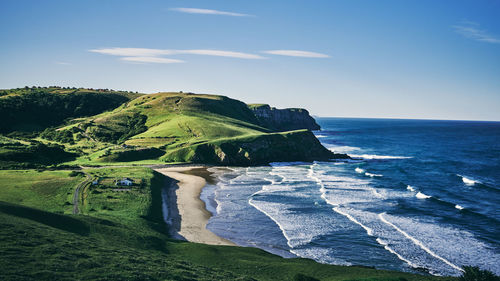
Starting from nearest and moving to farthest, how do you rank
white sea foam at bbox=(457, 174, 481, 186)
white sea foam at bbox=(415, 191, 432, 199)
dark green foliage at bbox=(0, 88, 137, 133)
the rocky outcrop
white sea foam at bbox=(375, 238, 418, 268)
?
white sea foam at bbox=(375, 238, 418, 268) → white sea foam at bbox=(415, 191, 432, 199) → white sea foam at bbox=(457, 174, 481, 186) → the rocky outcrop → dark green foliage at bbox=(0, 88, 137, 133)

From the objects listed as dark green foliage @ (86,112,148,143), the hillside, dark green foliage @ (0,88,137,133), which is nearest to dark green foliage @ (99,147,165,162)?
the hillside

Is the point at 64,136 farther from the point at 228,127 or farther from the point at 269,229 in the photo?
the point at 269,229

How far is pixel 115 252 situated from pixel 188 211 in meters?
27.6

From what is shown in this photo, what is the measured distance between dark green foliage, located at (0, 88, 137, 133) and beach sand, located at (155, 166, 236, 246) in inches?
4071

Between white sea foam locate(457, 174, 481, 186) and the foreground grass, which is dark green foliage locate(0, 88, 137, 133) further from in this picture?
white sea foam locate(457, 174, 481, 186)

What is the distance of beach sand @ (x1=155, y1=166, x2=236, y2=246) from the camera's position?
139ft

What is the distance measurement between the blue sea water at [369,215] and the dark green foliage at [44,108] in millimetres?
108863

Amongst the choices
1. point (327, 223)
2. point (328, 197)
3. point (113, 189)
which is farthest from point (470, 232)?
point (113, 189)

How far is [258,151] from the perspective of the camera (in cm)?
10700

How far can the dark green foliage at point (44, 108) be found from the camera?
147750 millimetres

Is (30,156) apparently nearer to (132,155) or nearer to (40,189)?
(132,155)

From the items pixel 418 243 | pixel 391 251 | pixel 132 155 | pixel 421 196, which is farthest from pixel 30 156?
pixel 421 196

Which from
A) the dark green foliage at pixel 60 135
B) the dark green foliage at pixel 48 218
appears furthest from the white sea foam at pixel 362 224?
the dark green foliage at pixel 60 135

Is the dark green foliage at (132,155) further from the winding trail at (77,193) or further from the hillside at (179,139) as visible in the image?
the winding trail at (77,193)
